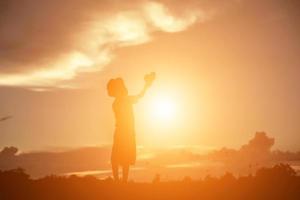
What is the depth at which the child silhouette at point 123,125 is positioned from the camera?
53.0 ft

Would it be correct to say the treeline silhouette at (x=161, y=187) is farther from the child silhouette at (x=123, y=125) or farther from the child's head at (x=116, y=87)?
the child's head at (x=116, y=87)

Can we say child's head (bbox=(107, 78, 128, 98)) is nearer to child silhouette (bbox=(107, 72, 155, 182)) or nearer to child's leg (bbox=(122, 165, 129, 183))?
child silhouette (bbox=(107, 72, 155, 182))

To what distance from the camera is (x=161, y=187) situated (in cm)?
1692

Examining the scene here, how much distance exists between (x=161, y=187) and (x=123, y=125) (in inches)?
111

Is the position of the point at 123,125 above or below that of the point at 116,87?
below

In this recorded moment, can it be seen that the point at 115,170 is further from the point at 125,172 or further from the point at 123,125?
the point at 123,125

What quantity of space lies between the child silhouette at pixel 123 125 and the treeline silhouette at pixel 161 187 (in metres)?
0.78

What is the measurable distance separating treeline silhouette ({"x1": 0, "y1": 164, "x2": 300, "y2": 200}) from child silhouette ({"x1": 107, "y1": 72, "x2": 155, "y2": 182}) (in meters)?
0.78

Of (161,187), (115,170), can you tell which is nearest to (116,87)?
(115,170)

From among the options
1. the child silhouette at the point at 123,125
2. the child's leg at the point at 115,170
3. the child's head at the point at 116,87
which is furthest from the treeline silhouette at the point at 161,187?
the child's head at the point at 116,87

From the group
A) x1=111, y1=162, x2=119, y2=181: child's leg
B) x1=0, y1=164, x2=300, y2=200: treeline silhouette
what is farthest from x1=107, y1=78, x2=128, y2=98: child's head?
x1=0, y1=164, x2=300, y2=200: treeline silhouette

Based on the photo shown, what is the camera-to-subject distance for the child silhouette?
1616 centimetres

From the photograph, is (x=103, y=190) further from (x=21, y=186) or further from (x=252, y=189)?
(x=252, y=189)

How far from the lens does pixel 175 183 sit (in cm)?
1750
